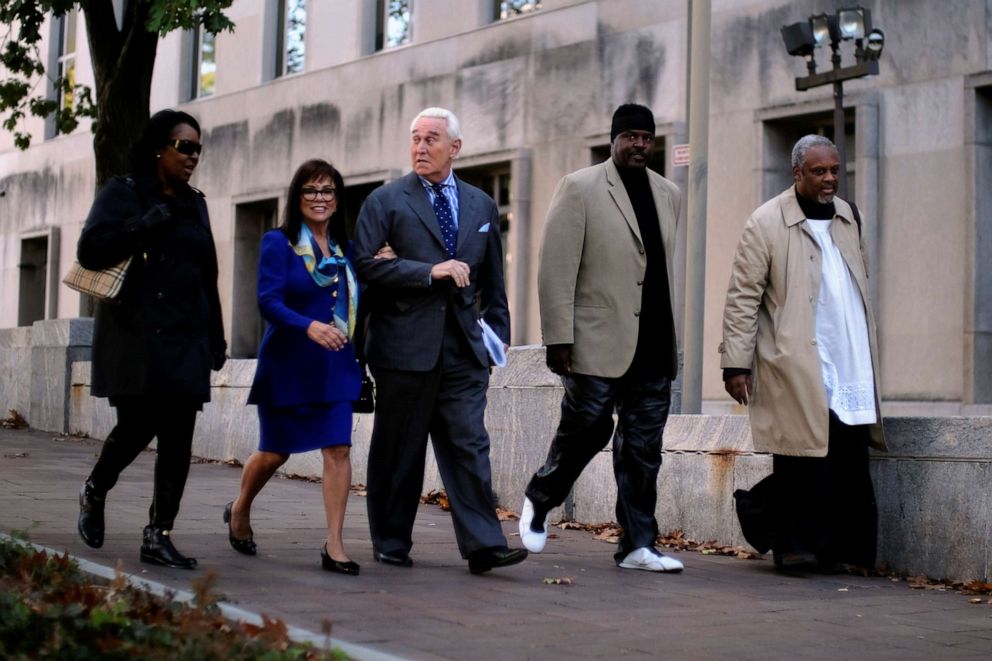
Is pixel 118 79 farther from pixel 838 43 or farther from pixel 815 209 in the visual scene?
pixel 815 209

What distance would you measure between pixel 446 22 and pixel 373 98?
175 centimetres

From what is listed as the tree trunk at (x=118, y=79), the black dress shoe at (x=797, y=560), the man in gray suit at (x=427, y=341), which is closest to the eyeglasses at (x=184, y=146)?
the man in gray suit at (x=427, y=341)

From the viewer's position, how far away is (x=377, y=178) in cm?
2259

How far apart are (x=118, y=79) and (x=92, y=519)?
10887 mm

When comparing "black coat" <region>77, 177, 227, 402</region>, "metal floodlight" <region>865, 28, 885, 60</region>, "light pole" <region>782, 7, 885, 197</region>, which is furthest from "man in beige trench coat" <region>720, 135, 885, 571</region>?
"metal floodlight" <region>865, 28, 885, 60</region>

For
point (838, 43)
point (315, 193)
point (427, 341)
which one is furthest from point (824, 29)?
point (427, 341)

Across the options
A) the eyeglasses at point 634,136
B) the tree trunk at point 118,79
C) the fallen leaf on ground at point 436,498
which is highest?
the tree trunk at point 118,79

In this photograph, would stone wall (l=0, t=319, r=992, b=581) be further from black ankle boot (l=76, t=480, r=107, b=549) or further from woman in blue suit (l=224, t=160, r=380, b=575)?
black ankle boot (l=76, t=480, r=107, b=549)

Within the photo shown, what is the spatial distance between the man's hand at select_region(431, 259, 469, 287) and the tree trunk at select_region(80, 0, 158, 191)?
1055cm

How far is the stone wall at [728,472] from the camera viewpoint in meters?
7.93

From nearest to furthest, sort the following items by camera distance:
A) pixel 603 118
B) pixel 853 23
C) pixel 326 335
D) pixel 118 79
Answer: pixel 326 335, pixel 853 23, pixel 118 79, pixel 603 118

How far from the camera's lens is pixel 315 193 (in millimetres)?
7727

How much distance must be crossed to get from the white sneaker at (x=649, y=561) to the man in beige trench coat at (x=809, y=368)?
54cm

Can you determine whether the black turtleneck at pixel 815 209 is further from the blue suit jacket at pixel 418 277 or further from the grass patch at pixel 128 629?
the grass patch at pixel 128 629
